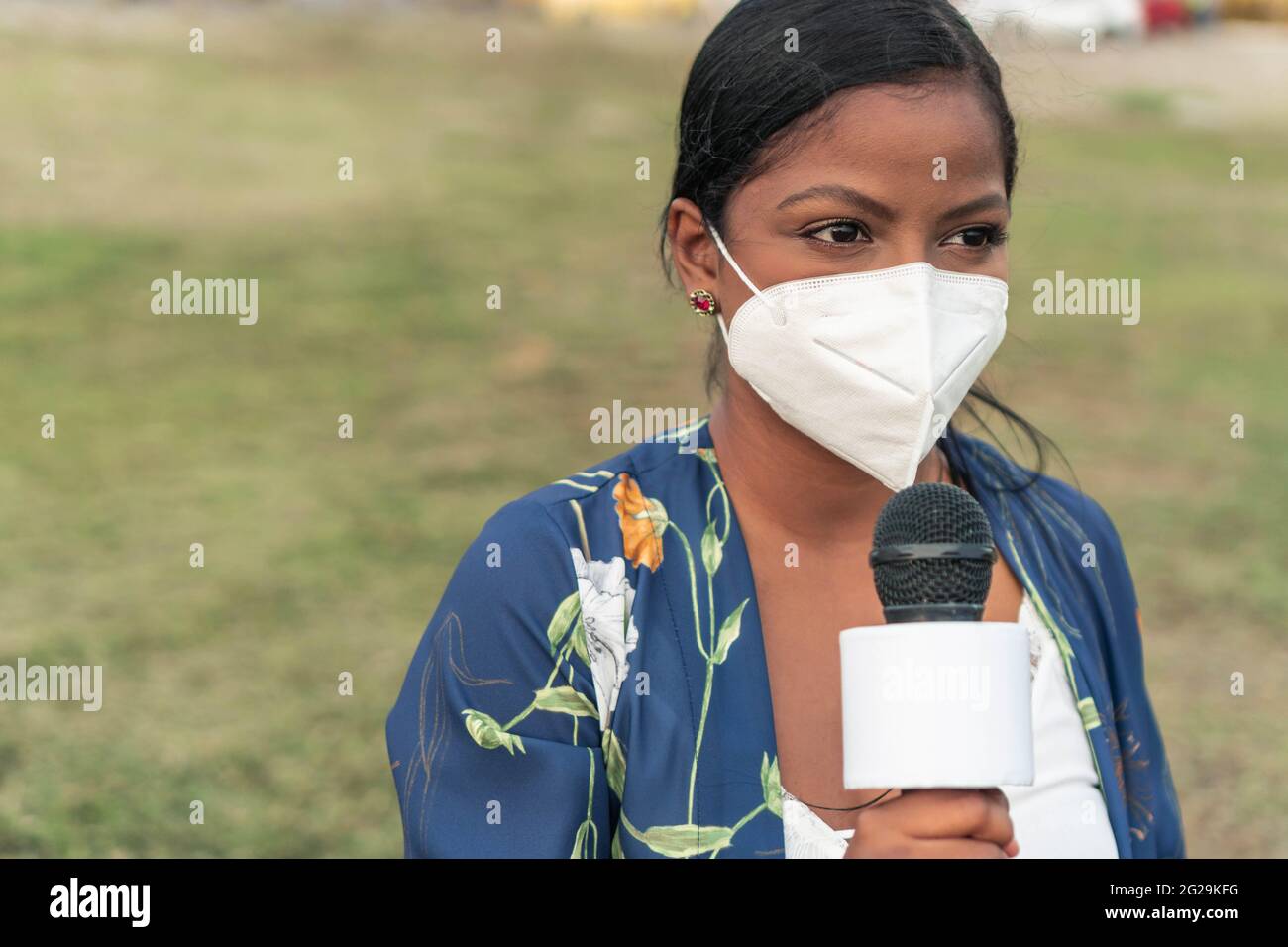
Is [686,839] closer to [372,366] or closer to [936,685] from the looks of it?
[936,685]

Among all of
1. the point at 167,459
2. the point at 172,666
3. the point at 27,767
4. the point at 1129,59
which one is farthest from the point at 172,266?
the point at 1129,59

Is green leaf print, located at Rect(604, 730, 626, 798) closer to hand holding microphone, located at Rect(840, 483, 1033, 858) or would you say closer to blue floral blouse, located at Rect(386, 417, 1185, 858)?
blue floral blouse, located at Rect(386, 417, 1185, 858)

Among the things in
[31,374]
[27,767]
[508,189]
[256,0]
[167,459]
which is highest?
[256,0]

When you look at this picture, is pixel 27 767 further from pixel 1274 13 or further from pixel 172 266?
pixel 1274 13

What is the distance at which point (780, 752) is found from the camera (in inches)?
83.9

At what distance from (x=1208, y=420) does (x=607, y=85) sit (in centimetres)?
704

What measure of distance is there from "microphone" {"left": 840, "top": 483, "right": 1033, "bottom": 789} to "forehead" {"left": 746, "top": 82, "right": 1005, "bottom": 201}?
2.30ft

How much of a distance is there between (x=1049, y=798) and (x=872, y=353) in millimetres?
674

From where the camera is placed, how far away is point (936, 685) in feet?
4.81

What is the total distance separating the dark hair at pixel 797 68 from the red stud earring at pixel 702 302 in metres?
0.11
